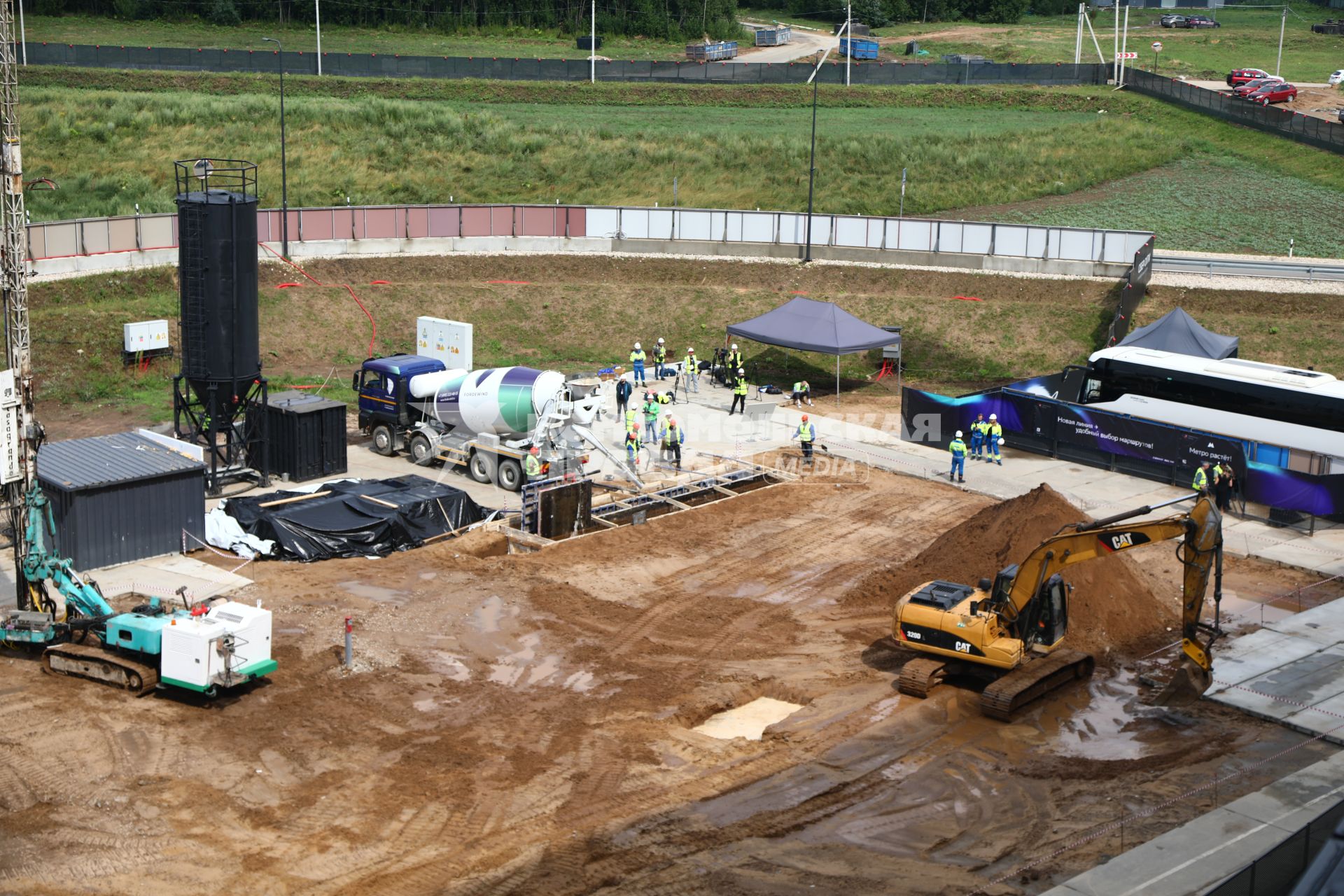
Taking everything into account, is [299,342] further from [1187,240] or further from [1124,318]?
[1187,240]

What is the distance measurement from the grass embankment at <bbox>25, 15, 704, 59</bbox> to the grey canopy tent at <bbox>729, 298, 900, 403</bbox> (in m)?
61.3

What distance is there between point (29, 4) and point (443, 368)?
277ft

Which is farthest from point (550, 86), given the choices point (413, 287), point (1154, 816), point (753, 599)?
point (1154, 816)

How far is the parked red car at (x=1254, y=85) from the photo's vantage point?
292 feet

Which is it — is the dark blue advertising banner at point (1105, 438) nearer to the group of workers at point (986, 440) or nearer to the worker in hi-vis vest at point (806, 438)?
the group of workers at point (986, 440)

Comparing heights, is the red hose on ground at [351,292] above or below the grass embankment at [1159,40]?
below

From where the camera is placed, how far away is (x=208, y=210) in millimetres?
32188

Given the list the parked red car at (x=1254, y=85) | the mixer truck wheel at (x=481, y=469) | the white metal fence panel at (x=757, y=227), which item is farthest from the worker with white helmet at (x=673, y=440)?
the parked red car at (x=1254, y=85)

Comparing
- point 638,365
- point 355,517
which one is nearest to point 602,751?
point 355,517

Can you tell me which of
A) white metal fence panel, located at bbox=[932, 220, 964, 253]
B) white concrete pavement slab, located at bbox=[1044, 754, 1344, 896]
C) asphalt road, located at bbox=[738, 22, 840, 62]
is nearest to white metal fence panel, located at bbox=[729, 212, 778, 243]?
white metal fence panel, located at bbox=[932, 220, 964, 253]

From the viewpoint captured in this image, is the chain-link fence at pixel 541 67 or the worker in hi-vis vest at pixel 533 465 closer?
the worker in hi-vis vest at pixel 533 465

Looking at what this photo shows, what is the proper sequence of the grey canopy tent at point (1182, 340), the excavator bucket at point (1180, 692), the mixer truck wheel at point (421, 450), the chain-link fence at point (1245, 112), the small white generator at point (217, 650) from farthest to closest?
the chain-link fence at point (1245, 112) → the grey canopy tent at point (1182, 340) → the mixer truck wheel at point (421, 450) → the excavator bucket at point (1180, 692) → the small white generator at point (217, 650)

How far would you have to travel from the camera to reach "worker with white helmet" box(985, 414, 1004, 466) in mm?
38062

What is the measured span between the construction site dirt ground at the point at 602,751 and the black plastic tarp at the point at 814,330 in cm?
1612
